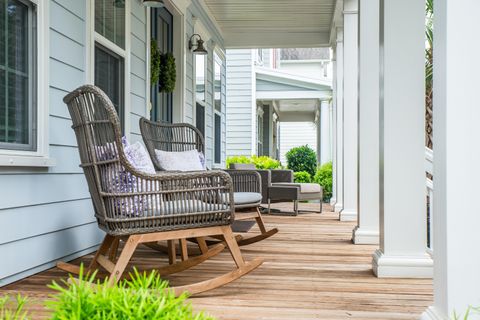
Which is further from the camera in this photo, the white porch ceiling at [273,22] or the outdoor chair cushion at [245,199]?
the white porch ceiling at [273,22]

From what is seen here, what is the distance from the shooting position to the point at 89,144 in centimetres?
256

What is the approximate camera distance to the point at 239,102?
36.1 feet

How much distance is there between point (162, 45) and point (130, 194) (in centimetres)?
375

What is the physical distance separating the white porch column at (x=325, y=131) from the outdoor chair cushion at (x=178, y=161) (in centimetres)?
786

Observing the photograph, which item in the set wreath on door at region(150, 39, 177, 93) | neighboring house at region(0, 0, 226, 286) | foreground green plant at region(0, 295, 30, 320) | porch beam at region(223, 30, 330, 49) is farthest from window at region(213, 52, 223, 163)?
foreground green plant at region(0, 295, 30, 320)

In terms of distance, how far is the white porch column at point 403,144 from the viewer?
9.65 feet

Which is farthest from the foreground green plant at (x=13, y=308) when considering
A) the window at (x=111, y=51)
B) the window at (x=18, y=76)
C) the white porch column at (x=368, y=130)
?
the white porch column at (x=368, y=130)

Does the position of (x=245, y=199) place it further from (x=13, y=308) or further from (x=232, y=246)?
(x=13, y=308)

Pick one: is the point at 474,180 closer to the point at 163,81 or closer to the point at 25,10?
the point at 25,10

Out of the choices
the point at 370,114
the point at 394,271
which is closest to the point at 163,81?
the point at 370,114

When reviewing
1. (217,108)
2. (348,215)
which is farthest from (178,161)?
(217,108)

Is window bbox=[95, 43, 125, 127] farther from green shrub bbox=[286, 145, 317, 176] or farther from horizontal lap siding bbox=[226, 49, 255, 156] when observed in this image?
green shrub bbox=[286, 145, 317, 176]

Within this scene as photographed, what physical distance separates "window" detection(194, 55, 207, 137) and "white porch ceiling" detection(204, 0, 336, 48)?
2.67 ft

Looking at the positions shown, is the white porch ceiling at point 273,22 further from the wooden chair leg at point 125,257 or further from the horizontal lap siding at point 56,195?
the wooden chair leg at point 125,257
